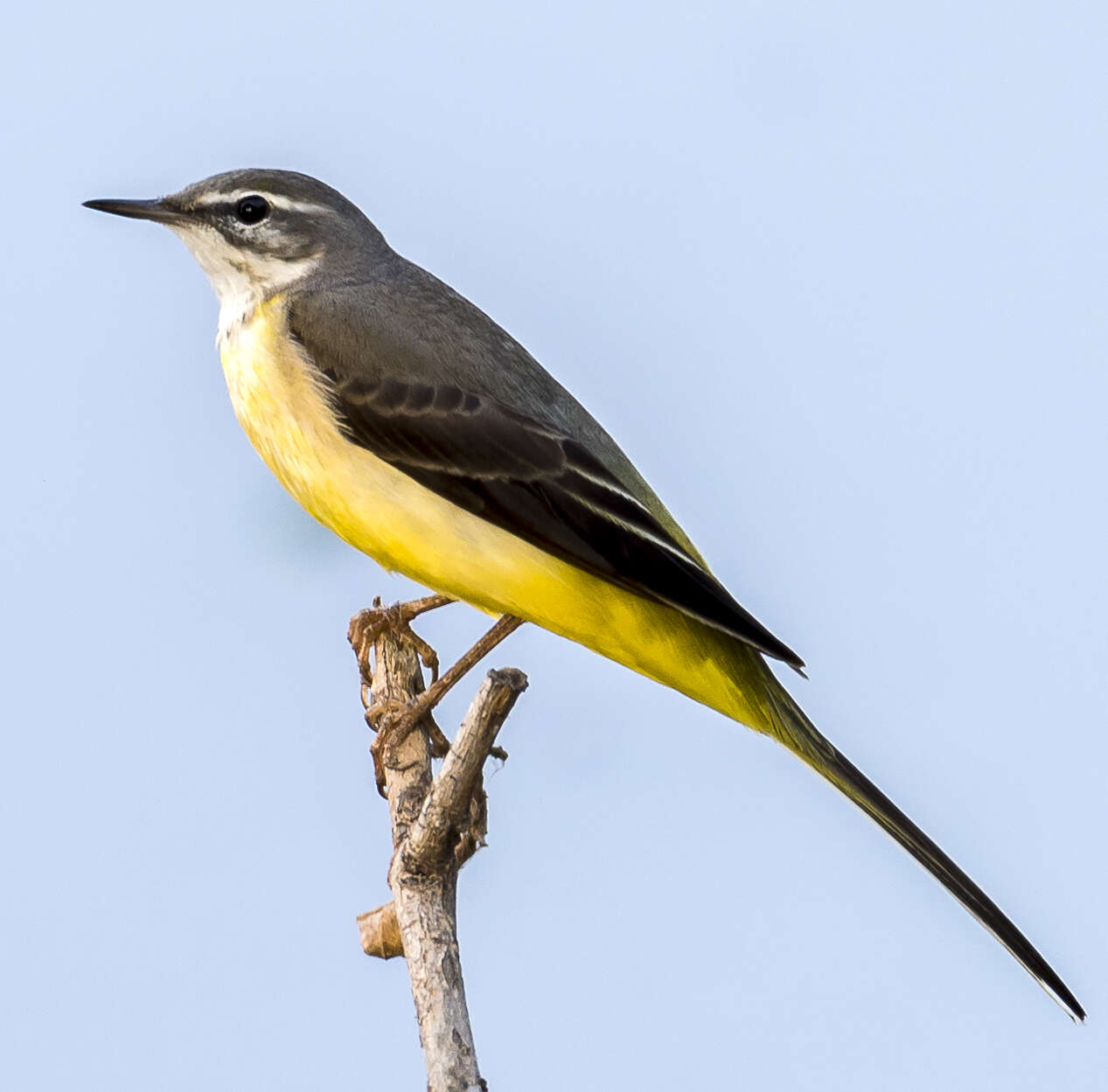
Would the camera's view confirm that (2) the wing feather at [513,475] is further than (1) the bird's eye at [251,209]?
No

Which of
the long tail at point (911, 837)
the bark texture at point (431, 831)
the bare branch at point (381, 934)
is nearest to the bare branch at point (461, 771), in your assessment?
the bark texture at point (431, 831)

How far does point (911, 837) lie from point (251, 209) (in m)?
3.50

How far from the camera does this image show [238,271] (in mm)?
6715

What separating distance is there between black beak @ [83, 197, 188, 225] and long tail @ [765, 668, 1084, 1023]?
2.99 meters

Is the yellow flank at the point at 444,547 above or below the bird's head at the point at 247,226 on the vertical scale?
below

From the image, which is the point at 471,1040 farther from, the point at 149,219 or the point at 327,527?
the point at 149,219

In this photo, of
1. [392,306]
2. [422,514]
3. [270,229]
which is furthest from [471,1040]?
[270,229]

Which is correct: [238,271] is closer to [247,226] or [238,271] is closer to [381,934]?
[247,226]

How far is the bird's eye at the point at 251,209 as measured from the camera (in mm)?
6680

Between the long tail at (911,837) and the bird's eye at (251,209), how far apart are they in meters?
2.75

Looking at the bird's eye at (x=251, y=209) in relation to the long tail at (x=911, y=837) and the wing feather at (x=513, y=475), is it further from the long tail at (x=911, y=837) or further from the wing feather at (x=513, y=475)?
the long tail at (x=911, y=837)

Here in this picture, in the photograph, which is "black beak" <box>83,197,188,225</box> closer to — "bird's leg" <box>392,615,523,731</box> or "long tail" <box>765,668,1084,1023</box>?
"bird's leg" <box>392,615,523,731</box>

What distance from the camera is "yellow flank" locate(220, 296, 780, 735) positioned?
20.3 feet

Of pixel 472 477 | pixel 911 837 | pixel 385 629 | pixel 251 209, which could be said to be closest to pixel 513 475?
pixel 472 477
